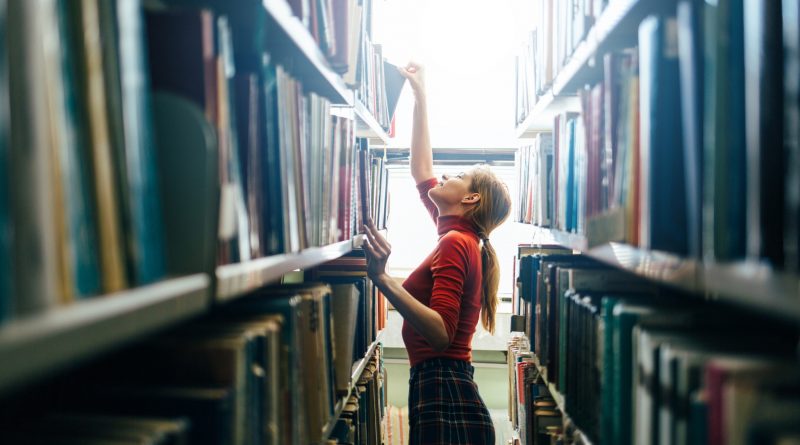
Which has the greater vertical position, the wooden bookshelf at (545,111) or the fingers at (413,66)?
the fingers at (413,66)

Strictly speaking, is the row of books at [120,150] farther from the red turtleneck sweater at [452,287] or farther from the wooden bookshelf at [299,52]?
the red turtleneck sweater at [452,287]

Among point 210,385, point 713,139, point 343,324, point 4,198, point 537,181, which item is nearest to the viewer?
point 4,198

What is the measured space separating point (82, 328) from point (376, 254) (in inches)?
61.5

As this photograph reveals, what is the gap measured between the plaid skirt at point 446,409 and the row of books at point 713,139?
1133 mm

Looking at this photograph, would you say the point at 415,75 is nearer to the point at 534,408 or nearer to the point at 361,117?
the point at 361,117

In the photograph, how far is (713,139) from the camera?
619 mm

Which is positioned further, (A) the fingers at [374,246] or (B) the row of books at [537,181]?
(B) the row of books at [537,181]

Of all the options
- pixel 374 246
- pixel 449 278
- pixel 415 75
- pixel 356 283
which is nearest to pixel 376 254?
pixel 374 246

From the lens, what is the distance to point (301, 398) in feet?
3.62

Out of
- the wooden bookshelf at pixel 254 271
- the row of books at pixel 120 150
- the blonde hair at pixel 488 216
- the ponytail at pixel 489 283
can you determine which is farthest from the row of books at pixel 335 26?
the ponytail at pixel 489 283

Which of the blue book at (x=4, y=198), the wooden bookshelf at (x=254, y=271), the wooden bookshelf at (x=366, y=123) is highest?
the wooden bookshelf at (x=366, y=123)

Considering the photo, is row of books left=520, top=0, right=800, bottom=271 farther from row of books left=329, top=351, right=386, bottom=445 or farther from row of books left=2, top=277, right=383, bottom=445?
row of books left=329, top=351, right=386, bottom=445

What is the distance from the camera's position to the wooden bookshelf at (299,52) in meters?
1.00

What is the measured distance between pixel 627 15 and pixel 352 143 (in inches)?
37.1
